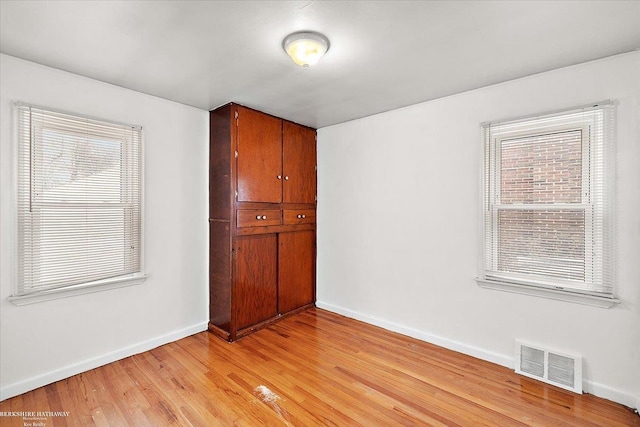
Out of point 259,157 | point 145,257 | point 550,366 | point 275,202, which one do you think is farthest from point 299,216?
point 550,366

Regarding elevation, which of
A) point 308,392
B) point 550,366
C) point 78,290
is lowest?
point 308,392

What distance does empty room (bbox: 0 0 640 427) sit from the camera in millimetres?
1871

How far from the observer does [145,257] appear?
2826mm

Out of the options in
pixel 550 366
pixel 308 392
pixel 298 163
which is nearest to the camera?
pixel 308 392

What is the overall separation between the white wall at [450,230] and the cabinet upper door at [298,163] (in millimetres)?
148

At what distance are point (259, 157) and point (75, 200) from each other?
5.40 ft

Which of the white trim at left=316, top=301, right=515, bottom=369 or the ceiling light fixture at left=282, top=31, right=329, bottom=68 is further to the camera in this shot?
the white trim at left=316, top=301, right=515, bottom=369

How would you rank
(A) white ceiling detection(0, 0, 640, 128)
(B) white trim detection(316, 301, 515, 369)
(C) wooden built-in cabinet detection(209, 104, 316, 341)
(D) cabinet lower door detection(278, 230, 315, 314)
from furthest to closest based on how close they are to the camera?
(D) cabinet lower door detection(278, 230, 315, 314)
(C) wooden built-in cabinet detection(209, 104, 316, 341)
(B) white trim detection(316, 301, 515, 369)
(A) white ceiling detection(0, 0, 640, 128)

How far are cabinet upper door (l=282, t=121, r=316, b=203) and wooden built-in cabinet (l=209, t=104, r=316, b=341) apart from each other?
0.01 m

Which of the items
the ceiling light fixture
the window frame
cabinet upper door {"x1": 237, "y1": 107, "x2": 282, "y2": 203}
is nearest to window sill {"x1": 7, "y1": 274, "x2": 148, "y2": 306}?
the window frame

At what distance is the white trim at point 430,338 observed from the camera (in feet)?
8.38

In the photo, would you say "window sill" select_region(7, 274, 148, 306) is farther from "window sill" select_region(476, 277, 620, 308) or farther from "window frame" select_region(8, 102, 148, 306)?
"window sill" select_region(476, 277, 620, 308)

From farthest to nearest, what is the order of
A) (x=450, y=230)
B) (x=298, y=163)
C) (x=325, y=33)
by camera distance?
(x=298, y=163), (x=450, y=230), (x=325, y=33)

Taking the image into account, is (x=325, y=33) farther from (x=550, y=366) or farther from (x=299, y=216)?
(x=550, y=366)
